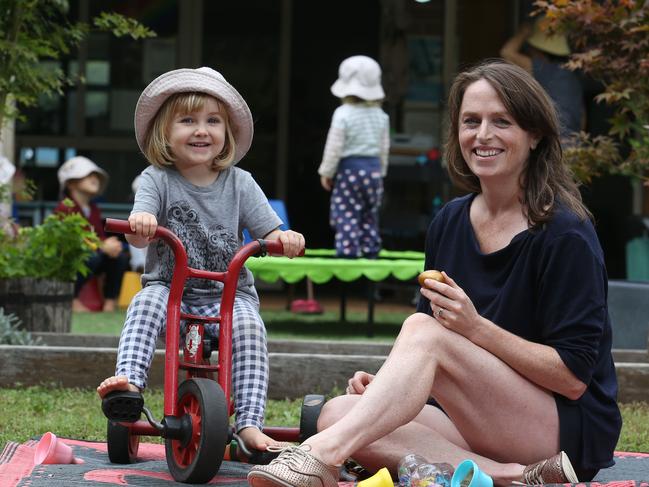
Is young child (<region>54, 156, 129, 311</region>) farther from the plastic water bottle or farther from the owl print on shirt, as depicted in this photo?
the plastic water bottle

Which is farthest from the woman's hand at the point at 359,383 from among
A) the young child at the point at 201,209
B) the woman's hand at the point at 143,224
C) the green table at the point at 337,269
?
the green table at the point at 337,269

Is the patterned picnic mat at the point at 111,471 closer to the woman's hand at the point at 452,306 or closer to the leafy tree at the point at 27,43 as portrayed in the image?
the woman's hand at the point at 452,306

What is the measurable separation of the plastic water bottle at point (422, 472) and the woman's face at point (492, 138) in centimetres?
75

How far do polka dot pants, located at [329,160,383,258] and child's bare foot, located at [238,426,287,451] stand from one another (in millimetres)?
4755

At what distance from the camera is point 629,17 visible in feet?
21.4

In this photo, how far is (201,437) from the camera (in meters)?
3.32

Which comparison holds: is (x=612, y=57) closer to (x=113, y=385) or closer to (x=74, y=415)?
(x=74, y=415)

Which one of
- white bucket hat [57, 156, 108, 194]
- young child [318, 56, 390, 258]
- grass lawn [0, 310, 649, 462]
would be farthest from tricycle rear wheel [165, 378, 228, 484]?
white bucket hat [57, 156, 108, 194]

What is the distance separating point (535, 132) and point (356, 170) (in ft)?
16.5

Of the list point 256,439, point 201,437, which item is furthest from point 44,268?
point 201,437

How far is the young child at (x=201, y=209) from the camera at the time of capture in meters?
3.65

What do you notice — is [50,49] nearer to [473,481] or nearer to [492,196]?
[492,196]

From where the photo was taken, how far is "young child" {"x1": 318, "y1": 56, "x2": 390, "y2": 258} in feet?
27.3

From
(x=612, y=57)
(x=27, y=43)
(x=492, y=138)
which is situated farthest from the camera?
(x=612, y=57)
